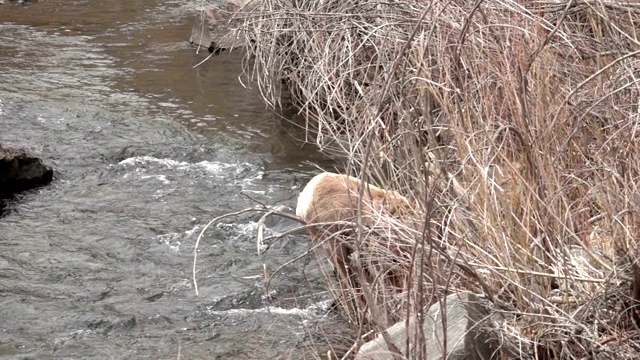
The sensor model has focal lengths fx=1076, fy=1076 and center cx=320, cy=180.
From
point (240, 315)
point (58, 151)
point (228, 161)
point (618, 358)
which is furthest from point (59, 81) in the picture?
point (618, 358)

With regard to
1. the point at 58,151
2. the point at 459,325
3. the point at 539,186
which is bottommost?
the point at 58,151

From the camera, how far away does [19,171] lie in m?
7.25

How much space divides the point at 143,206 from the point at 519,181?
3503mm

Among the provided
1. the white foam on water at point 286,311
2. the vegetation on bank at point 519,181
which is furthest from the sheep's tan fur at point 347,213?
the white foam on water at point 286,311

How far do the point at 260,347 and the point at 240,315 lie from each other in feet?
1.33

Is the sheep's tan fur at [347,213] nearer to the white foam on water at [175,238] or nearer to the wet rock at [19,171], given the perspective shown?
the white foam on water at [175,238]

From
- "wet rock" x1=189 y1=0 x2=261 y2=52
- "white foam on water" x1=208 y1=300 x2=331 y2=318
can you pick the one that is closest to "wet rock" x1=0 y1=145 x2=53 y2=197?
"white foam on water" x1=208 y1=300 x2=331 y2=318

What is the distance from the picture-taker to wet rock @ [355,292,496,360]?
360 centimetres

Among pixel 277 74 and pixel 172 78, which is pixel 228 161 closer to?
pixel 277 74

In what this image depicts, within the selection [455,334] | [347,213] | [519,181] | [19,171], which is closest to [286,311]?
[347,213]

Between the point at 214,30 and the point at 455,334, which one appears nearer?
the point at 455,334

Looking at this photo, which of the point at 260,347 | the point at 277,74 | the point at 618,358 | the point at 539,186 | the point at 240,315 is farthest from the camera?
the point at 277,74

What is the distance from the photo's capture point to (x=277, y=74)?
8.77 meters

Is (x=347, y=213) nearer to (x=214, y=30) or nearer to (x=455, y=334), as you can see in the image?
(x=455, y=334)
